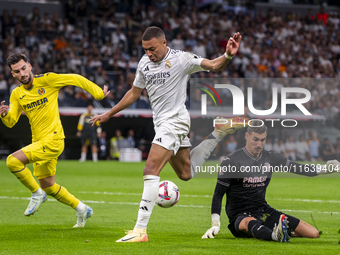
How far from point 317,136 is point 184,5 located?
50.9 ft

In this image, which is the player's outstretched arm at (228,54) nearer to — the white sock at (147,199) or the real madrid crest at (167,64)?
the real madrid crest at (167,64)

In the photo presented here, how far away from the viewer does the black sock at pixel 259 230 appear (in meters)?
5.32

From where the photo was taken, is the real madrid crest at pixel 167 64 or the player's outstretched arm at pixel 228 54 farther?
the real madrid crest at pixel 167 64

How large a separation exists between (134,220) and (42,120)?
2038 mm

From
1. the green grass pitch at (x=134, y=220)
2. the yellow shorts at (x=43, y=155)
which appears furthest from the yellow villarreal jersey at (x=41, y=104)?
the green grass pitch at (x=134, y=220)

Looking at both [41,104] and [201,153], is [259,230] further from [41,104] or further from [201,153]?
[41,104]

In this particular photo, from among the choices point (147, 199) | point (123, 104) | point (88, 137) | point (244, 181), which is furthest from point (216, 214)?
point (88, 137)

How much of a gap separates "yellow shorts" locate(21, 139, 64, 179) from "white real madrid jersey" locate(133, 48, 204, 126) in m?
1.76

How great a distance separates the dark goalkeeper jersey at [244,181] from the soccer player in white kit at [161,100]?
0.67 meters

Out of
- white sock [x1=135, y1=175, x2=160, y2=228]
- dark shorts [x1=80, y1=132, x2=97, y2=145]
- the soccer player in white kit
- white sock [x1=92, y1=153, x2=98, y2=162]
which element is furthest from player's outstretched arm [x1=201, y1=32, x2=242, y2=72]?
white sock [x1=92, y1=153, x2=98, y2=162]

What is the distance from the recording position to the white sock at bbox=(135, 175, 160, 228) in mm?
5367

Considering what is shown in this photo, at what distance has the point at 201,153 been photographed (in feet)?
21.9

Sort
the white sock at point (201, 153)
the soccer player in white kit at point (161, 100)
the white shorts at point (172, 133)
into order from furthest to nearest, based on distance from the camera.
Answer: the white sock at point (201, 153)
the white shorts at point (172, 133)
the soccer player in white kit at point (161, 100)

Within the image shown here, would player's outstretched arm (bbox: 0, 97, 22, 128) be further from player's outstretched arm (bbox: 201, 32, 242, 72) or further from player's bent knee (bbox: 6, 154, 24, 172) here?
player's outstretched arm (bbox: 201, 32, 242, 72)
